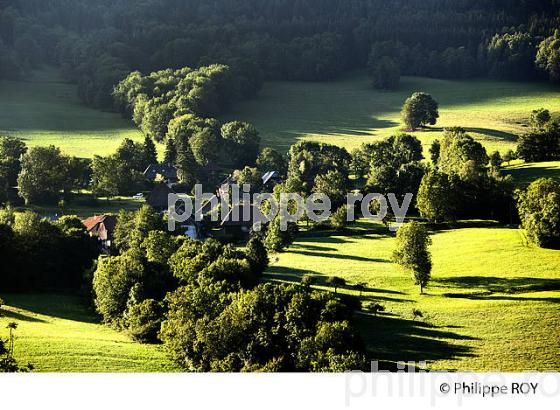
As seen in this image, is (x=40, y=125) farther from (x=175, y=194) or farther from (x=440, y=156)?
(x=440, y=156)

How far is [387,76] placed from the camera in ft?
270

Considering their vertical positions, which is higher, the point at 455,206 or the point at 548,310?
the point at 455,206

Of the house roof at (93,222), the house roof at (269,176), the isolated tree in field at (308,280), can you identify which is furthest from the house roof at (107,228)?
the house roof at (269,176)

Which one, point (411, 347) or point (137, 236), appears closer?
point (411, 347)

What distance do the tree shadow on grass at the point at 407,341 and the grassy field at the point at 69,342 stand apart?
6.47 metres

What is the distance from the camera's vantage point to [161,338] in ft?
76.1

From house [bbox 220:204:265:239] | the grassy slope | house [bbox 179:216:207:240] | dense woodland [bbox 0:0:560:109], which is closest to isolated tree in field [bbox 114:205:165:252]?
house [bbox 179:216:207:240]

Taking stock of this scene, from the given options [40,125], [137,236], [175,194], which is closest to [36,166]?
[175,194]

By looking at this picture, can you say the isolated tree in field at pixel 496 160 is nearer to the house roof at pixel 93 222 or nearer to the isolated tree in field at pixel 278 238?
the isolated tree in field at pixel 278 238

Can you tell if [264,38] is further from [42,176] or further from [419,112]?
[42,176]

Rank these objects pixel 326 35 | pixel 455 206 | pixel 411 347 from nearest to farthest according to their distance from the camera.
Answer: pixel 411 347
pixel 455 206
pixel 326 35

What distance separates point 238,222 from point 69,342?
2088cm

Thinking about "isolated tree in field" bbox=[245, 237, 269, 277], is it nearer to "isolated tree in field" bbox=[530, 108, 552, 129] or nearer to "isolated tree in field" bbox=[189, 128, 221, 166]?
"isolated tree in field" bbox=[189, 128, 221, 166]
